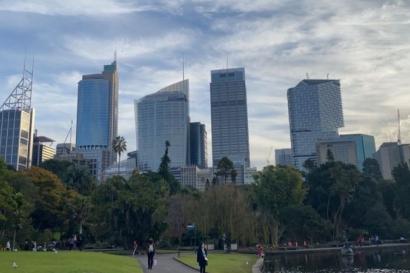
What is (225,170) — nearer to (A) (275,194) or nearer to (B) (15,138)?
(A) (275,194)

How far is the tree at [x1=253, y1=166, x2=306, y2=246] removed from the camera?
75.1 m

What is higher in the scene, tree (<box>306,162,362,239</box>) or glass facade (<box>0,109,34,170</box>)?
glass facade (<box>0,109,34,170</box>)

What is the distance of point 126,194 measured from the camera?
57.8 meters

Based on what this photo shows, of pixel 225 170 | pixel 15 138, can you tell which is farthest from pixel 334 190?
pixel 15 138

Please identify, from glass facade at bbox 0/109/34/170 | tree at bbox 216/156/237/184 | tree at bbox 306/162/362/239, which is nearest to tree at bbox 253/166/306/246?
tree at bbox 306/162/362/239

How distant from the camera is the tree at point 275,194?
246 ft

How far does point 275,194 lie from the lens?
251ft

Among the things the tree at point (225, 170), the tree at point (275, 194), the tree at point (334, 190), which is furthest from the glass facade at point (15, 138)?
the tree at point (275, 194)

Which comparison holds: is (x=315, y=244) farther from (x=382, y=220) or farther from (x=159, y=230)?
(x=159, y=230)


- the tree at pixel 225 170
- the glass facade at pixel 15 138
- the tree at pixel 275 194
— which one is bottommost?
the tree at pixel 275 194

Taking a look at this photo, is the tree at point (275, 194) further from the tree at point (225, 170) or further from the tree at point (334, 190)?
the tree at point (225, 170)

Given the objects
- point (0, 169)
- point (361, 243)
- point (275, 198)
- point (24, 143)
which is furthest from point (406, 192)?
point (24, 143)

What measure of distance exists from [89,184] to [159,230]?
4406cm

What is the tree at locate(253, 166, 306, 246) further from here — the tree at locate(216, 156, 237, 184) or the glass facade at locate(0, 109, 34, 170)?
the glass facade at locate(0, 109, 34, 170)
